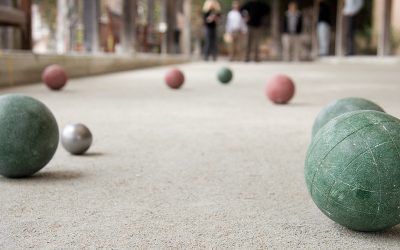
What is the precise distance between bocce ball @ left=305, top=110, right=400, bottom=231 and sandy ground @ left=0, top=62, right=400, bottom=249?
96 millimetres

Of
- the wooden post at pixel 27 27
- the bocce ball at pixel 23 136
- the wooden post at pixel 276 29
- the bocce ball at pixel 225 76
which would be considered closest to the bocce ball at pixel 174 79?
the bocce ball at pixel 225 76

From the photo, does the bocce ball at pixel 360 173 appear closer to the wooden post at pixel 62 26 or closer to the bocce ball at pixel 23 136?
the bocce ball at pixel 23 136

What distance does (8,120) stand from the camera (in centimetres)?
247

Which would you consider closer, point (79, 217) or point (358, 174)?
point (358, 174)

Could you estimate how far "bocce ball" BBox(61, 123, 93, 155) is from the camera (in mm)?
3172

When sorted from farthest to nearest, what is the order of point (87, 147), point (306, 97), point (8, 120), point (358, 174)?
point (306, 97) < point (87, 147) < point (8, 120) < point (358, 174)

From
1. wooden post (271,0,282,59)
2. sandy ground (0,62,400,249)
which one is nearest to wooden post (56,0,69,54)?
sandy ground (0,62,400,249)

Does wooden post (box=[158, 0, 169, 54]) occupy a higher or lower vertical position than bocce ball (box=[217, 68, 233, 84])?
higher

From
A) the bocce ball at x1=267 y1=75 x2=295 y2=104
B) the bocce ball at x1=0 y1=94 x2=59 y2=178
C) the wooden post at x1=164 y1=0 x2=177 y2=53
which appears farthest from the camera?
the wooden post at x1=164 y1=0 x2=177 y2=53

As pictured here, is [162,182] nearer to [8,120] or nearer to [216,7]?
[8,120]

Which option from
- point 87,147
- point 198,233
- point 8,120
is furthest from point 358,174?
point 87,147

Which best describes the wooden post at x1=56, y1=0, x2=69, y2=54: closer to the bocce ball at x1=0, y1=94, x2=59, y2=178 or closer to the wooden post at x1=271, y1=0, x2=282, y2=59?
the bocce ball at x1=0, y1=94, x2=59, y2=178

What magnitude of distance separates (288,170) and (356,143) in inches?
41.9

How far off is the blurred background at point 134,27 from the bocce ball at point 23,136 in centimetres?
571
